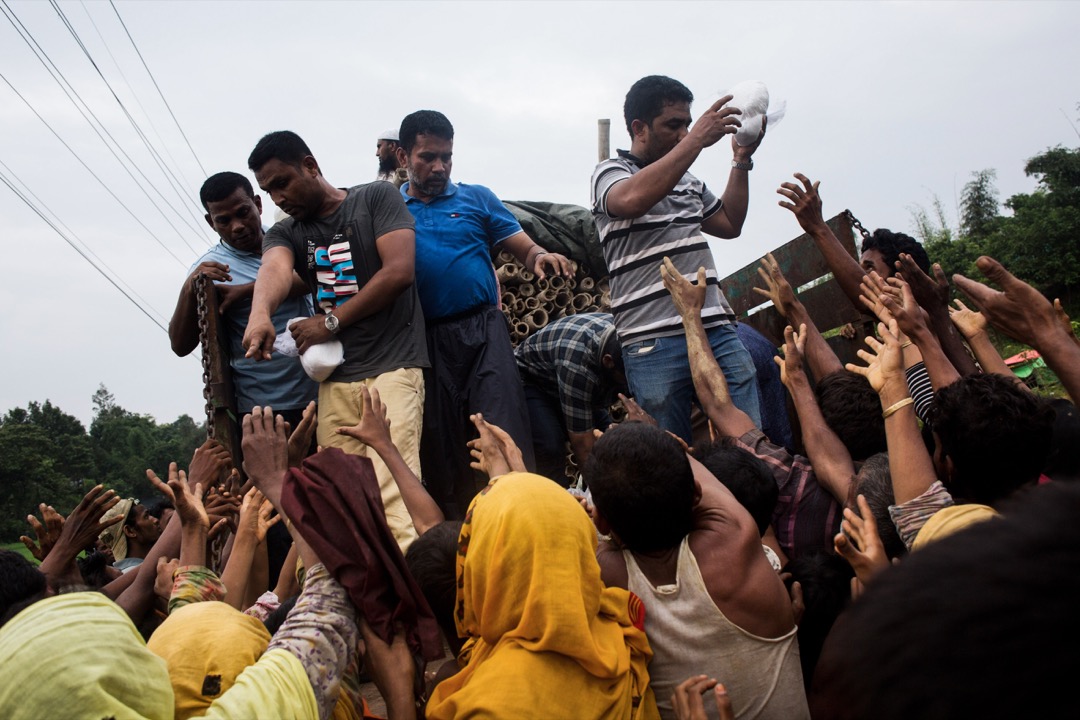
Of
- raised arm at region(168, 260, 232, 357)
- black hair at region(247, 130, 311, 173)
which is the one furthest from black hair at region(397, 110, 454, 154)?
raised arm at region(168, 260, 232, 357)

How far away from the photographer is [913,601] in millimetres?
799

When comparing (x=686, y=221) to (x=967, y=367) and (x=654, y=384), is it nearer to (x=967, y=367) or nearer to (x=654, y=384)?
(x=654, y=384)

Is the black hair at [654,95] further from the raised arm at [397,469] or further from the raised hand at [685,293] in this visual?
the raised arm at [397,469]

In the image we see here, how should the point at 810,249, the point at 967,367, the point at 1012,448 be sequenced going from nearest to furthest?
the point at 1012,448 < the point at 967,367 < the point at 810,249

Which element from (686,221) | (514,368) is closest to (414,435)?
(514,368)

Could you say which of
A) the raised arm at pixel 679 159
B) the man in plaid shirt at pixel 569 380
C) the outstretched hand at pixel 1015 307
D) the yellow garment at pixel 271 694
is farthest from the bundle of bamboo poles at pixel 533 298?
the yellow garment at pixel 271 694

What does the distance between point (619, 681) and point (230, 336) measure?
317cm

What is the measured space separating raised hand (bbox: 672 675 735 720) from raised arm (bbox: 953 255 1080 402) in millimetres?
1745

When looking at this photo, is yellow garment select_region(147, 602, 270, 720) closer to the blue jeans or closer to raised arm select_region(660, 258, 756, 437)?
raised arm select_region(660, 258, 756, 437)

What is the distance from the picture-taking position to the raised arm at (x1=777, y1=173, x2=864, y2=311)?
3973 mm

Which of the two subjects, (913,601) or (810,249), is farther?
(810,249)

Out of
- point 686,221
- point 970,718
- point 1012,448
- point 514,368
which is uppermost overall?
A: point 686,221

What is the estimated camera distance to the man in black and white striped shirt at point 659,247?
151 inches

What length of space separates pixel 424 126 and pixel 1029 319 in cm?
308
